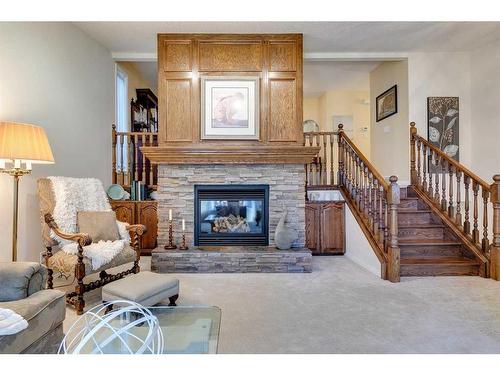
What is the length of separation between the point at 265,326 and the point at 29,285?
153 cm

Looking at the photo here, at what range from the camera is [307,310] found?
2.61m

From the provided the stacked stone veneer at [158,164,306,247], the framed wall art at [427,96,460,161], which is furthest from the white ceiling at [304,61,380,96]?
the stacked stone veneer at [158,164,306,247]

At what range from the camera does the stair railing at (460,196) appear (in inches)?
139

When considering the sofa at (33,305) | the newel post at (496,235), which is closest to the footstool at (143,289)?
the sofa at (33,305)

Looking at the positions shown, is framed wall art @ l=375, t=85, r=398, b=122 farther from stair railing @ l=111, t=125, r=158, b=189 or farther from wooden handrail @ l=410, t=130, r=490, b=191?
stair railing @ l=111, t=125, r=158, b=189

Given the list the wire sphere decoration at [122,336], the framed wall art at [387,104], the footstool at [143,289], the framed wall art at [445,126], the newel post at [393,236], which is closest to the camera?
the wire sphere decoration at [122,336]

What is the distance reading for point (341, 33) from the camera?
409 cm

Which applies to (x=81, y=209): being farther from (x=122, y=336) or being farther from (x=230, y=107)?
(x=230, y=107)

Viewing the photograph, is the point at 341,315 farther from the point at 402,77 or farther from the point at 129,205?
the point at 402,77

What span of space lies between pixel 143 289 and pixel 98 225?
46.5 inches

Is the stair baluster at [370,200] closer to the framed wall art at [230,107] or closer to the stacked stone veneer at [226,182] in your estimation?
the stacked stone veneer at [226,182]

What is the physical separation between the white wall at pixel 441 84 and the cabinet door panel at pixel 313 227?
2086mm

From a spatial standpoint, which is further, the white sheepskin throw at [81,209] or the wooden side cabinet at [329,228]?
the wooden side cabinet at [329,228]
